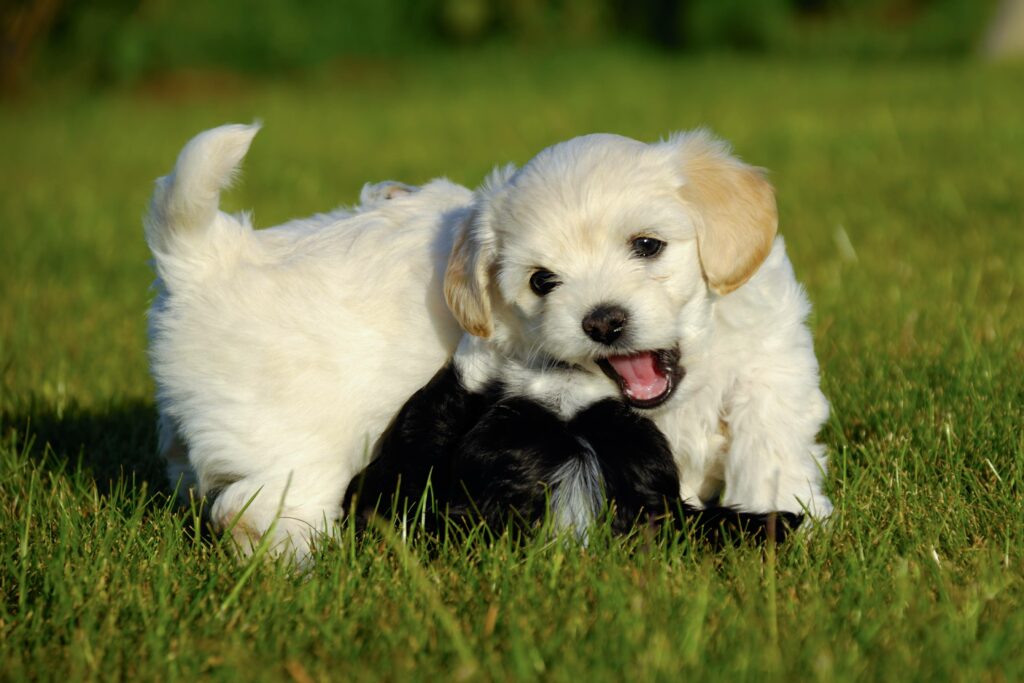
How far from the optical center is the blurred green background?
16672 mm

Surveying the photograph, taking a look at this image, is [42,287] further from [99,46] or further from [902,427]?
[99,46]

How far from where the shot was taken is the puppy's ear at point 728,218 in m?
3.01

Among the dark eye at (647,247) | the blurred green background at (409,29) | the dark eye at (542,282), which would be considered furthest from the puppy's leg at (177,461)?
the blurred green background at (409,29)

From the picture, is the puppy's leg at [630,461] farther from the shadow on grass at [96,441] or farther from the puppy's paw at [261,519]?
the shadow on grass at [96,441]

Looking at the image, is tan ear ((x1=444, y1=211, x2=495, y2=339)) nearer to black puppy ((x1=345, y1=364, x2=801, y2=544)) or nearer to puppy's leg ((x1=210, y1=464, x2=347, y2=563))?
black puppy ((x1=345, y1=364, x2=801, y2=544))

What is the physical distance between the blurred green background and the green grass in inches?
361

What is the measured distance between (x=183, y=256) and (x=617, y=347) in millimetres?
1148

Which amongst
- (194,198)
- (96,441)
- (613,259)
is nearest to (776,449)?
(613,259)

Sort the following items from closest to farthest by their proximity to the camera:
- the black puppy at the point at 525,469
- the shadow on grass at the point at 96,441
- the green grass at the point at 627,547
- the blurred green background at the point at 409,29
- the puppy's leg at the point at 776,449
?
1. the green grass at the point at 627,547
2. the black puppy at the point at 525,469
3. the puppy's leg at the point at 776,449
4. the shadow on grass at the point at 96,441
5. the blurred green background at the point at 409,29

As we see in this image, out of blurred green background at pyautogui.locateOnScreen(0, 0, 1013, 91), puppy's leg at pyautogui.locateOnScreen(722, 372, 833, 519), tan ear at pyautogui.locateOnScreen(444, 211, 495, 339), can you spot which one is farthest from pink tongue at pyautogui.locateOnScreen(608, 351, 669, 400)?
blurred green background at pyautogui.locateOnScreen(0, 0, 1013, 91)

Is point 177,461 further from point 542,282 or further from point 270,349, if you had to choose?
point 542,282

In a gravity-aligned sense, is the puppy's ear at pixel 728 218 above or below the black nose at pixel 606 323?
above

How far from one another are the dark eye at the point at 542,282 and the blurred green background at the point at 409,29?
46.2ft

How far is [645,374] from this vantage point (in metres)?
3.01
